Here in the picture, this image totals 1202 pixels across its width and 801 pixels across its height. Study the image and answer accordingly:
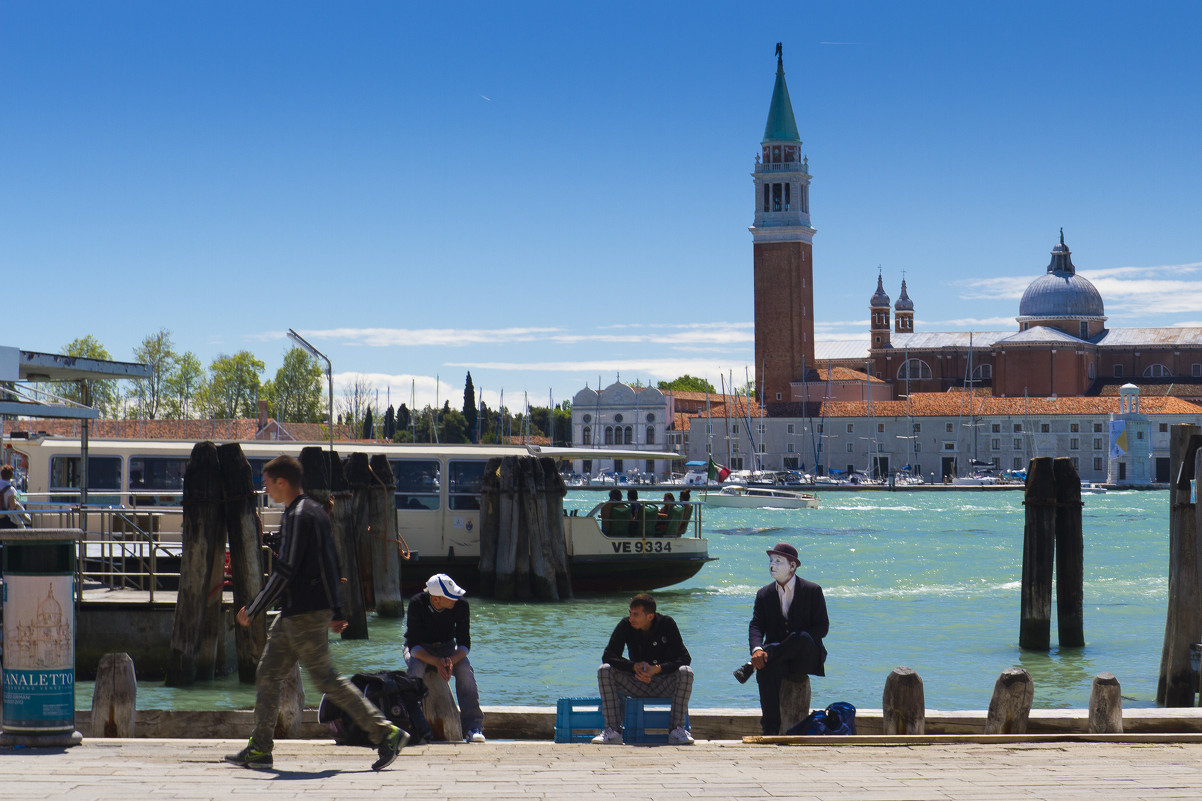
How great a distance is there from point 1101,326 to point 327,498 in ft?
424

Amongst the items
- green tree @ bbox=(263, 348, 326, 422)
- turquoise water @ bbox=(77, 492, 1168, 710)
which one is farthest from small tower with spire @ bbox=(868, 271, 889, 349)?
turquoise water @ bbox=(77, 492, 1168, 710)

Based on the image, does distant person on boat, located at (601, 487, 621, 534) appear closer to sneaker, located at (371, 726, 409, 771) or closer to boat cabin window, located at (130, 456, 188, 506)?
boat cabin window, located at (130, 456, 188, 506)

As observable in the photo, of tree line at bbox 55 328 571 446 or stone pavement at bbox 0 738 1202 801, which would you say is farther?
tree line at bbox 55 328 571 446

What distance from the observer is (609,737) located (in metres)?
9.11

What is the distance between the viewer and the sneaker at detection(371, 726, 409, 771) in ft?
24.9

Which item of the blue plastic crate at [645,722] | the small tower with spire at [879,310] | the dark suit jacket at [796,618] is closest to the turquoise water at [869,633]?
the blue plastic crate at [645,722]

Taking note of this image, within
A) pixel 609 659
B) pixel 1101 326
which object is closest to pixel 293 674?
pixel 609 659

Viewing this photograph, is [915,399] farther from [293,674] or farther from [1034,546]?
[293,674]

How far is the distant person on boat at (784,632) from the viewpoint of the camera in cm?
933

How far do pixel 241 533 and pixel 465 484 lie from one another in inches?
411

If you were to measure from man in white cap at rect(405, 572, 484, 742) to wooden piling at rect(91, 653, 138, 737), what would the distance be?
6.07 ft

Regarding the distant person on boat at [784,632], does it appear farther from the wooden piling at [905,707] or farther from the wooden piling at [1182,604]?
the wooden piling at [1182,604]

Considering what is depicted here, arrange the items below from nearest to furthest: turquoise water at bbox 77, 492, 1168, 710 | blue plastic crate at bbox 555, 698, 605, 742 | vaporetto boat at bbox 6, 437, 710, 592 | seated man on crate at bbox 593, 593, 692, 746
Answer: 1. seated man on crate at bbox 593, 593, 692, 746
2. blue plastic crate at bbox 555, 698, 605, 742
3. turquoise water at bbox 77, 492, 1168, 710
4. vaporetto boat at bbox 6, 437, 710, 592

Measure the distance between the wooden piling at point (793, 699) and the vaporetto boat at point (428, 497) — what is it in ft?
49.8
